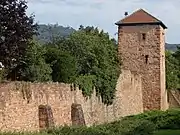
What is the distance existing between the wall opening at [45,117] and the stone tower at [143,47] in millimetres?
26027

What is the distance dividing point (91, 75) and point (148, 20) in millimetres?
17389

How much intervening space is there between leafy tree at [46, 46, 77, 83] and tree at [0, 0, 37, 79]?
8612 millimetres

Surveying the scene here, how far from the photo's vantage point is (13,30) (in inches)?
955

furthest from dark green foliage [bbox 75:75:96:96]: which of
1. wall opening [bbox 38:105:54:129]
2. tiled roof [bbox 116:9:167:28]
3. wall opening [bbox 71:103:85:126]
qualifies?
tiled roof [bbox 116:9:167:28]

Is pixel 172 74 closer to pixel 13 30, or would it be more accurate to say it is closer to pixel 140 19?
pixel 140 19

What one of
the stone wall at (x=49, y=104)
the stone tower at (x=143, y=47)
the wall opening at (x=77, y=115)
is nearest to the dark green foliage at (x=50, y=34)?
the stone wall at (x=49, y=104)

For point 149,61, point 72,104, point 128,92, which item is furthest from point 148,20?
point 72,104

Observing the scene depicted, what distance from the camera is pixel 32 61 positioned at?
3127 centimetres

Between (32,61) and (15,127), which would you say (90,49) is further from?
(15,127)

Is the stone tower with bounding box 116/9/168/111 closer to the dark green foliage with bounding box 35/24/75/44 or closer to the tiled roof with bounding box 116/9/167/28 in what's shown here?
the tiled roof with bounding box 116/9/167/28

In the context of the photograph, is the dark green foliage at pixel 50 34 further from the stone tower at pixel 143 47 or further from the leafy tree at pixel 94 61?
the stone tower at pixel 143 47

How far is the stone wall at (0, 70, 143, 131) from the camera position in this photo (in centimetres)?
2327

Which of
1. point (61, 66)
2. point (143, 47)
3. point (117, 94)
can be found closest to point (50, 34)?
point (143, 47)

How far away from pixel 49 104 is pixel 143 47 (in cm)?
2581
